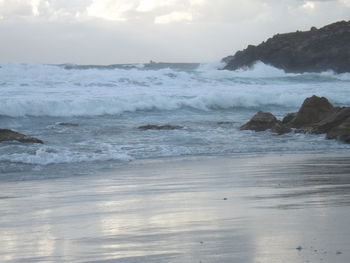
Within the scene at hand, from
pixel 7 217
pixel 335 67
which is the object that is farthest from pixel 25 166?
pixel 335 67

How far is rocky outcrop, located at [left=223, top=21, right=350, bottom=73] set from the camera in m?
69.9

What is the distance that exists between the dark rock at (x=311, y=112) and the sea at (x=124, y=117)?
1504 mm

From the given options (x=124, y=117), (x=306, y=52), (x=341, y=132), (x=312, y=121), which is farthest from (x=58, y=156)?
(x=306, y=52)

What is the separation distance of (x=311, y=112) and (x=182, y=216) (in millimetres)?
13452

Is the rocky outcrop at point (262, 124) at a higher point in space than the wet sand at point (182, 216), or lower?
lower

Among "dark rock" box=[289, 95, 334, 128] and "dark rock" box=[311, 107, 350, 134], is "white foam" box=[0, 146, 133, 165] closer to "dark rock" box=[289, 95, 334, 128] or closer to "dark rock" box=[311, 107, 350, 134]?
"dark rock" box=[311, 107, 350, 134]

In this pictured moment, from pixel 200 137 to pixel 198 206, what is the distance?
9811 mm

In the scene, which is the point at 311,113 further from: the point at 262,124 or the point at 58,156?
the point at 58,156

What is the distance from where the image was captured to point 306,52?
7206cm

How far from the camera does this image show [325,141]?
15.5m

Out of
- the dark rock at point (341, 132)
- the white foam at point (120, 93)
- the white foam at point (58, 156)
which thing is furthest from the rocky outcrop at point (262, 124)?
the white foam at point (120, 93)

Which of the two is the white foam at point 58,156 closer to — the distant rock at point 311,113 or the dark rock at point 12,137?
the dark rock at point 12,137

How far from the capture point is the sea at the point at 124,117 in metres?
12.6

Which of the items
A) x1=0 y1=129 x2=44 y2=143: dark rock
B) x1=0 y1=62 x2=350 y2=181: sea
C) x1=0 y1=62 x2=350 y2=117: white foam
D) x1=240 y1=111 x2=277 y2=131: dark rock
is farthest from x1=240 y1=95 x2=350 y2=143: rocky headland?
x1=0 y1=62 x2=350 y2=117: white foam
